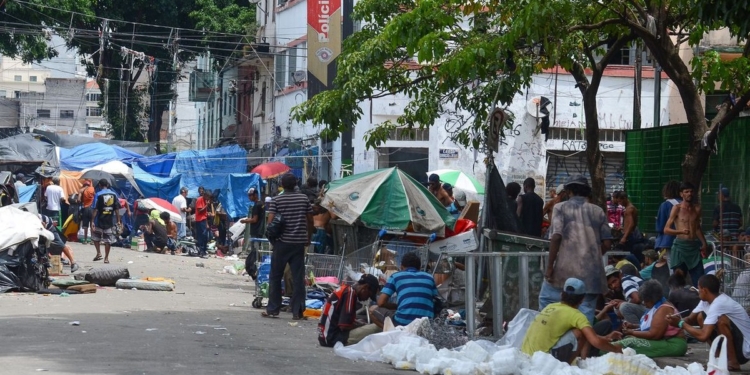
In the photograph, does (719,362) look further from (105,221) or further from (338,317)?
(105,221)

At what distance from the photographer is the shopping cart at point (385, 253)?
13.8 meters

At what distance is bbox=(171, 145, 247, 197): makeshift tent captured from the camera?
1545 inches

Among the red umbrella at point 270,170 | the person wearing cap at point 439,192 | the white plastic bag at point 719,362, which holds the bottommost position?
the white plastic bag at point 719,362

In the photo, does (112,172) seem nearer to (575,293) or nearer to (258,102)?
(258,102)

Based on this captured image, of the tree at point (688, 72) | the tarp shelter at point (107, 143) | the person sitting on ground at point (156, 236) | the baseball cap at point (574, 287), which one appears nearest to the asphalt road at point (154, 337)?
the baseball cap at point (574, 287)

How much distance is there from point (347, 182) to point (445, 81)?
2.00m

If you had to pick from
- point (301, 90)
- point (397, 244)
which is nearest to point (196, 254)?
point (301, 90)

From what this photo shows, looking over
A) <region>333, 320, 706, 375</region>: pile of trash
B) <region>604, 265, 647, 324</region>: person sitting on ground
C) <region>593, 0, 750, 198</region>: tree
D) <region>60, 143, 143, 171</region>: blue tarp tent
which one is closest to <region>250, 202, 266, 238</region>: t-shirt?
<region>593, 0, 750, 198</region>: tree

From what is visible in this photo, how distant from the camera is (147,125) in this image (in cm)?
6053

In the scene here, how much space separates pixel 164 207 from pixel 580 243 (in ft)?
78.3

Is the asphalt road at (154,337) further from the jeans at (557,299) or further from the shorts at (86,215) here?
the shorts at (86,215)

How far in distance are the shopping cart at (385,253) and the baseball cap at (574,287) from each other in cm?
402

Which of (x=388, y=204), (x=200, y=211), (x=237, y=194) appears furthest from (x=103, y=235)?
(x=237, y=194)

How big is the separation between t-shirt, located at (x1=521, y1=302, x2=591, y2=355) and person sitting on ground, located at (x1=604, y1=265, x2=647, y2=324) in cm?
224
